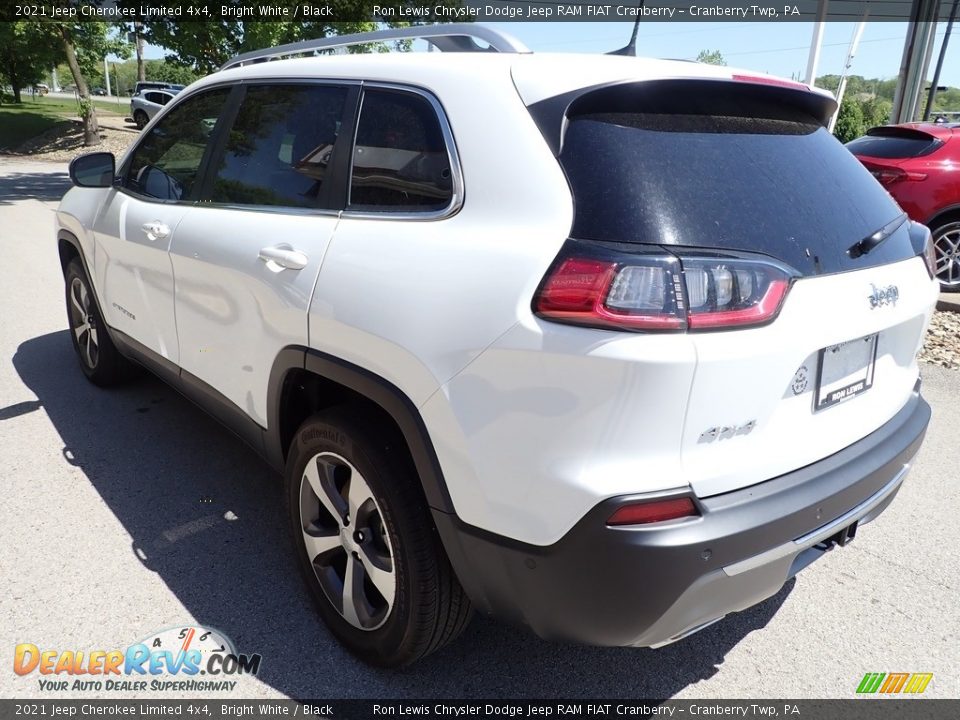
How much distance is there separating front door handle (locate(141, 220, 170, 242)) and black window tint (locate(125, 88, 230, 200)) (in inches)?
5.8

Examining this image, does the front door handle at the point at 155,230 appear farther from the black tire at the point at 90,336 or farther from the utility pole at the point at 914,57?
the utility pole at the point at 914,57

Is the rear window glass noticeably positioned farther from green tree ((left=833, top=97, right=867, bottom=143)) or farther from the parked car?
green tree ((left=833, top=97, right=867, bottom=143))

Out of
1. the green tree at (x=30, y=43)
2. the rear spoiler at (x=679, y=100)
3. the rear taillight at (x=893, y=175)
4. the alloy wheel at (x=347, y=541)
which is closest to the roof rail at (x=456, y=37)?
the rear spoiler at (x=679, y=100)

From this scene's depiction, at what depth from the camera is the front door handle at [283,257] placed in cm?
238

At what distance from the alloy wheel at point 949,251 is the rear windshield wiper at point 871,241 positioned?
5.97 meters

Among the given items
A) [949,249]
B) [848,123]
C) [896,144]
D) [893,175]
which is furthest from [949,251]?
[848,123]

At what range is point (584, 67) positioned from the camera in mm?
1957

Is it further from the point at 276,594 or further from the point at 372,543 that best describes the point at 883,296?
the point at 276,594

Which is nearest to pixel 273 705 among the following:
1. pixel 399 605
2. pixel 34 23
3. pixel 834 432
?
pixel 399 605

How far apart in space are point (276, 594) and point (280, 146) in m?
1.70

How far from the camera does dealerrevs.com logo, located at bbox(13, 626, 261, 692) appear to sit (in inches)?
93.5

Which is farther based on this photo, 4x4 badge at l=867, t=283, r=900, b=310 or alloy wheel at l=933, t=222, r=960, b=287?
alloy wheel at l=933, t=222, r=960, b=287

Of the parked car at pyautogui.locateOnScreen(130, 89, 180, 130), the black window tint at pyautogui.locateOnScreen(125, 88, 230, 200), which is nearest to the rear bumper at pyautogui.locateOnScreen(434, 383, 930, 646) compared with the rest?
the black window tint at pyautogui.locateOnScreen(125, 88, 230, 200)

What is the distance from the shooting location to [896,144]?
7594 mm
